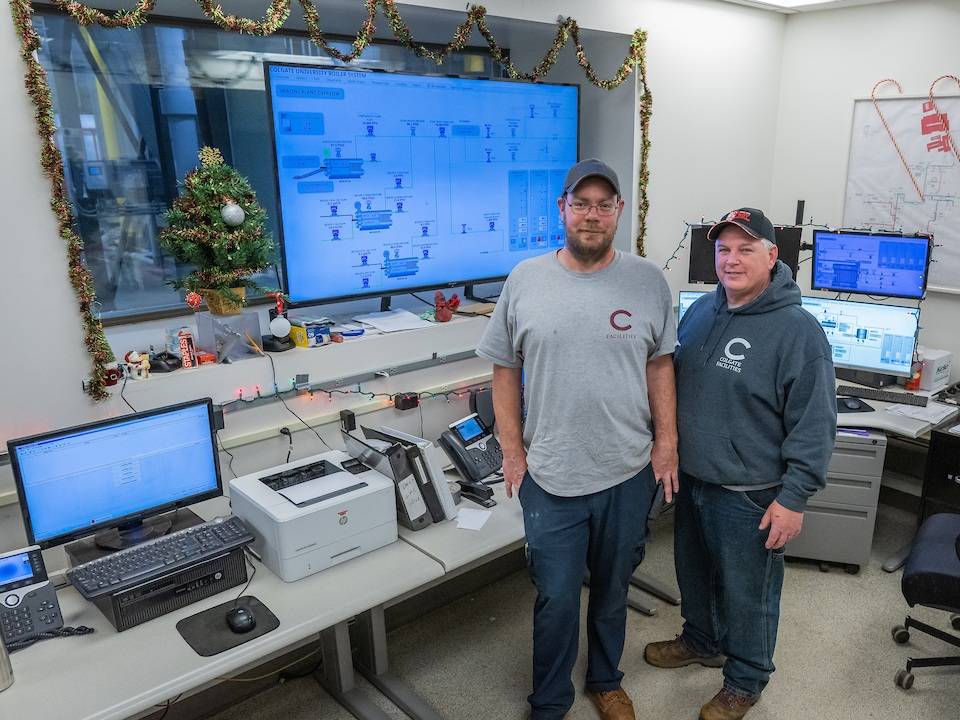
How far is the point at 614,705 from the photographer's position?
7.90 feet

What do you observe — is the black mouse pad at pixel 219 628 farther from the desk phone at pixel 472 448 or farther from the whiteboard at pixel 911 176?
the whiteboard at pixel 911 176

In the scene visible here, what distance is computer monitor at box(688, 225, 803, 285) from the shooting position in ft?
12.4

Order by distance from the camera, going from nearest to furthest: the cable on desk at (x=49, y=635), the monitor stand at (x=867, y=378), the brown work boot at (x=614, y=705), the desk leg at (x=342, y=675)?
the cable on desk at (x=49, y=635), the brown work boot at (x=614, y=705), the desk leg at (x=342, y=675), the monitor stand at (x=867, y=378)

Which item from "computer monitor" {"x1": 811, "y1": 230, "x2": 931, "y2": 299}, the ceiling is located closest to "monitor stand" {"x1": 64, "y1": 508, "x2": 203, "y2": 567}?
"computer monitor" {"x1": 811, "y1": 230, "x2": 931, "y2": 299}

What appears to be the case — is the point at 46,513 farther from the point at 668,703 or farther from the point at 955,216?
the point at 955,216

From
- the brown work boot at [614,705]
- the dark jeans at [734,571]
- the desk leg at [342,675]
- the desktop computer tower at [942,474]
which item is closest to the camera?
the dark jeans at [734,571]

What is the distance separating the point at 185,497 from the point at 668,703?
176 cm

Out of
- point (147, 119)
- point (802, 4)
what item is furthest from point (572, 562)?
point (802, 4)

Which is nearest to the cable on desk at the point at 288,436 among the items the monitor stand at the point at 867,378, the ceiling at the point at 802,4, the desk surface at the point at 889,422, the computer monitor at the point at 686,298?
the computer monitor at the point at 686,298

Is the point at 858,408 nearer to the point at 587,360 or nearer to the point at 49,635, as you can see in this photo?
A: the point at 587,360

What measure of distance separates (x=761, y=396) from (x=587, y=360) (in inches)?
20.7

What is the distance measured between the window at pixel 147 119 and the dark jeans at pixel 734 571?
7.47 feet

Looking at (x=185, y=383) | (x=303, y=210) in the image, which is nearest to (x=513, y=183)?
(x=303, y=210)

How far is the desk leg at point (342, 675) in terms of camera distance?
2.53 metres
